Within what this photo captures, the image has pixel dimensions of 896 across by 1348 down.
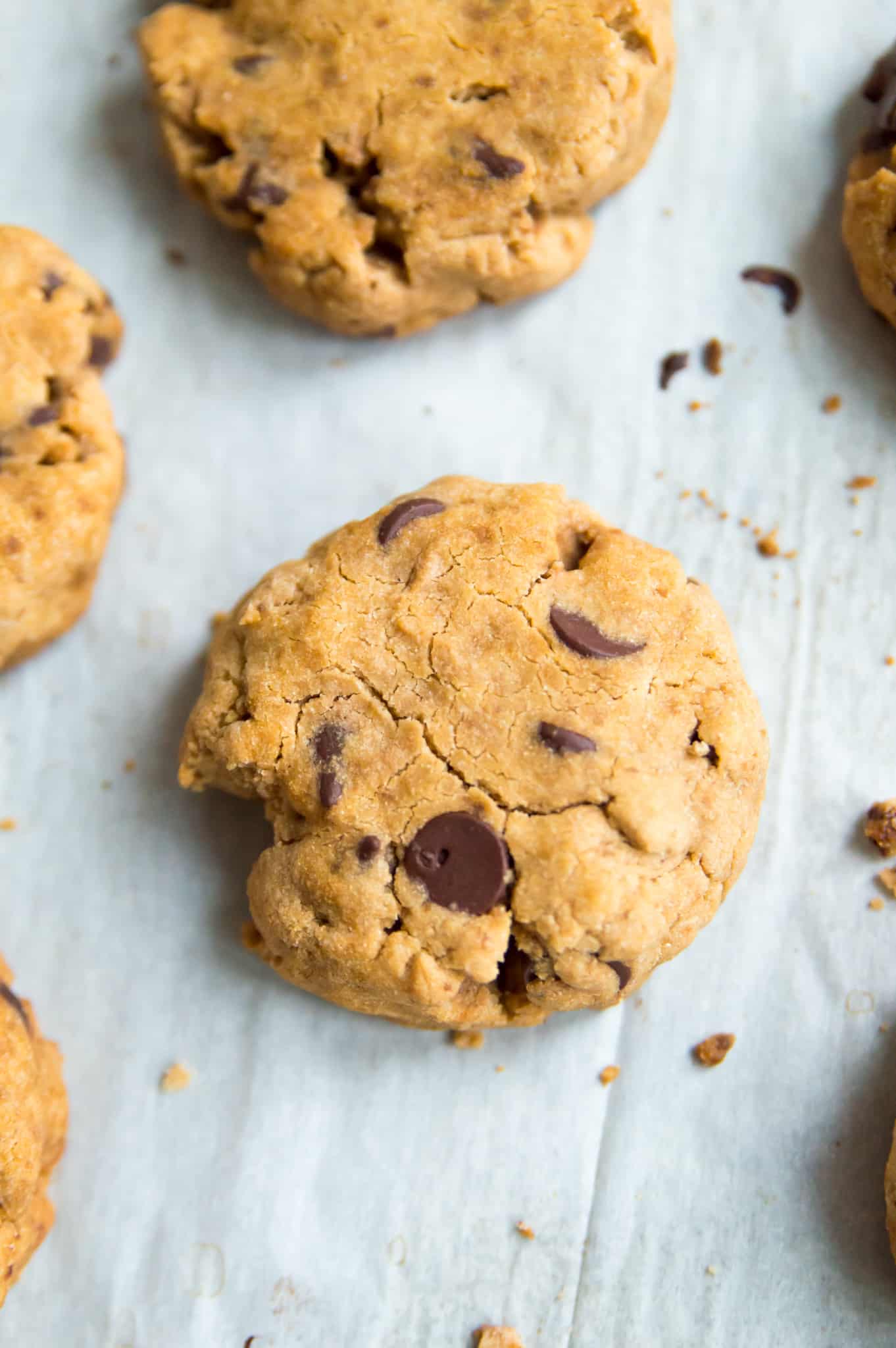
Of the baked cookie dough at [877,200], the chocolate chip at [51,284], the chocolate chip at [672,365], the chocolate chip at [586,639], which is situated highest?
the baked cookie dough at [877,200]

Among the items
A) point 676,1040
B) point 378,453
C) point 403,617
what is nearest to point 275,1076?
point 676,1040

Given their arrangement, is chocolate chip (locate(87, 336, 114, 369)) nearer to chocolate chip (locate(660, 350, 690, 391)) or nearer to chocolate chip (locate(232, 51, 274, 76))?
chocolate chip (locate(232, 51, 274, 76))

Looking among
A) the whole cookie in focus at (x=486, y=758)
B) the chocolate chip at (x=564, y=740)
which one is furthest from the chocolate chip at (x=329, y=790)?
the chocolate chip at (x=564, y=740)

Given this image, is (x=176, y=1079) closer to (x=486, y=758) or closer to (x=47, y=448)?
(x=486, y=758)

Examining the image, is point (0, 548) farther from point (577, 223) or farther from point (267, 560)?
point (577, 223)

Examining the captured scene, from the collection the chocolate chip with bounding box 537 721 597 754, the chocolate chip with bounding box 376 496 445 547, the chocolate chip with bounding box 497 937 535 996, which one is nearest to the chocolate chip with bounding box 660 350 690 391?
the chocolate chip with bounding box 376 496 445 547

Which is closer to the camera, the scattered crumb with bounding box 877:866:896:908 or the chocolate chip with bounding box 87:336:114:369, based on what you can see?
the scattered crumb with bounding box 877:866:896:908

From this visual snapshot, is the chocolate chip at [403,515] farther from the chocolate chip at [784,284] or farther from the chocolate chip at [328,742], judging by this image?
the chocolate chip at [784,284]
